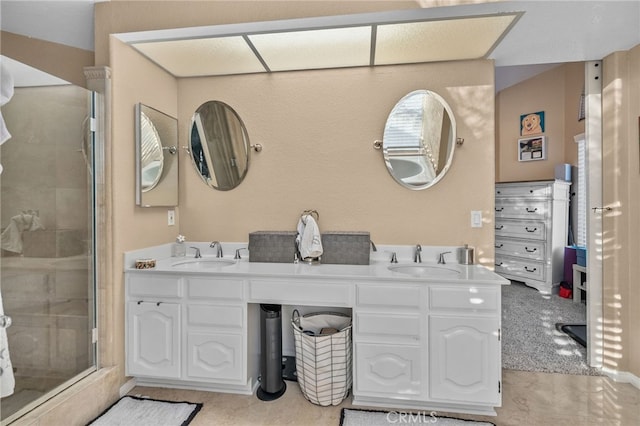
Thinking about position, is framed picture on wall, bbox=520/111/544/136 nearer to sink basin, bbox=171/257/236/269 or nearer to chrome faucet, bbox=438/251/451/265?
chrome faucet, bbox=438/251/451/265

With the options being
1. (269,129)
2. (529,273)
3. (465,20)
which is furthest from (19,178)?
(529,273)

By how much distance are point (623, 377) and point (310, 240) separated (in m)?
2.37

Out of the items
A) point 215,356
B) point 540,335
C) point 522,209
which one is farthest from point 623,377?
point 215,356

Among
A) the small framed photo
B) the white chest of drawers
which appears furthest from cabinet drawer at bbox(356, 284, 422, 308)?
the small framed photo

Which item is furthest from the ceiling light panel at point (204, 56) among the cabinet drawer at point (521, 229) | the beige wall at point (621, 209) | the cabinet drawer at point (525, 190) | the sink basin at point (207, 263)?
the cabinet drawer at point (521, 229)

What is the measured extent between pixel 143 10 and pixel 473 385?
310 centimetres

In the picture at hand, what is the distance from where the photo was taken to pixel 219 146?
8.35 feet

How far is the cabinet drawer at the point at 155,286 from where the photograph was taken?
2.03 metres

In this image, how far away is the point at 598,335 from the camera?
2.31m

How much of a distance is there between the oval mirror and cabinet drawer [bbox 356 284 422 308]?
83cm

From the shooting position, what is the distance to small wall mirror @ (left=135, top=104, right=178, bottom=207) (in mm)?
2182

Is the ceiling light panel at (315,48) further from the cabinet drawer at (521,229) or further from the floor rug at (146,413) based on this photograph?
the cabinet drawer at (521,229)

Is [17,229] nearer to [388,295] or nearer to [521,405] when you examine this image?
[388,295]

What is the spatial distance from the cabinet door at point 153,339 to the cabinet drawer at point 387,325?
1166 mm
